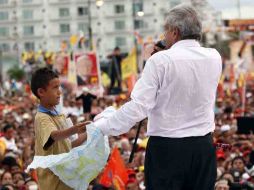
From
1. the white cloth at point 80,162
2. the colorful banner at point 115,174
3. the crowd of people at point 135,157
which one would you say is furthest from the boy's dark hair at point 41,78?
the colorful banner at point 115,174

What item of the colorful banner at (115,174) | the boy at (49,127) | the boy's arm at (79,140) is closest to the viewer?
the boy at (49,127)

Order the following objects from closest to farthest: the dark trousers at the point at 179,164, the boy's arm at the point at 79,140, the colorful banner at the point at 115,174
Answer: the dark trousers at the point at 179,164
the boy's arm at the point at 79,140
the colorful banner at the point at 115,174

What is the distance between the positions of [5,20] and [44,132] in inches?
3471

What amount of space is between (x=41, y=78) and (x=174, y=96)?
1275mm

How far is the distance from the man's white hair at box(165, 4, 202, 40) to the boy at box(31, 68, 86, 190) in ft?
3.59

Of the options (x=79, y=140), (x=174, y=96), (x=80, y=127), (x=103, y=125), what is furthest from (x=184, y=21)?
(x=79, y=140)

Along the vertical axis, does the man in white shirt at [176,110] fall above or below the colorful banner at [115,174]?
above

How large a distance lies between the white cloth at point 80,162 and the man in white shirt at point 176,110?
31 cm

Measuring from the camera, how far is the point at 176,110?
5.60 metres

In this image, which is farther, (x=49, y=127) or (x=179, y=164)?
(x=49, y=127)

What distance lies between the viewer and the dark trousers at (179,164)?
5.59 metres

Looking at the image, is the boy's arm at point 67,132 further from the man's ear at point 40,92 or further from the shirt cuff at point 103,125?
the man's ear at point 40,92

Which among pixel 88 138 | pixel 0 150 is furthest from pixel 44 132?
pixel 0 150

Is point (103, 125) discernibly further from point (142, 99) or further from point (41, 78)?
point (41, 78)
